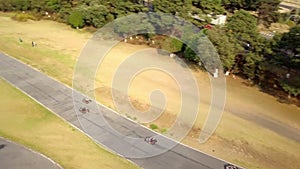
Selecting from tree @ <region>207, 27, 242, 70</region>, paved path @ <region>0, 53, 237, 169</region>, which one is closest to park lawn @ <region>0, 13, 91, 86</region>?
paved path @ <region>0, 53, 237, 169</region>

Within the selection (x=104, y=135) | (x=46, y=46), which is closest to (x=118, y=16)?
(x=46, y=46)

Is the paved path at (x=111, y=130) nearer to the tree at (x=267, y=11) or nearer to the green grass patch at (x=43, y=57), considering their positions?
the green grass patch at (x=43, y=57)

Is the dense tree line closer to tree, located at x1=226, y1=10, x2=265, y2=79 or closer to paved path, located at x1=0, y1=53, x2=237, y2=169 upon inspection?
tree, located at x1=226, y1=10, x2=265, y2=79

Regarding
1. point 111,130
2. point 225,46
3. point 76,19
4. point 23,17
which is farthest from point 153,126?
point 23,17

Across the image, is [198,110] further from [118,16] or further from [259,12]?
[259,12]

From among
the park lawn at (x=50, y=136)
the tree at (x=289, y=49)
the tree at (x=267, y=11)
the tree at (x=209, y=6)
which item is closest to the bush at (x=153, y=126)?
the park lawn at (x=50, y=136)

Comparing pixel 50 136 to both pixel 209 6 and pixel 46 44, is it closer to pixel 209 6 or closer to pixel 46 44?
pixel 46 44
